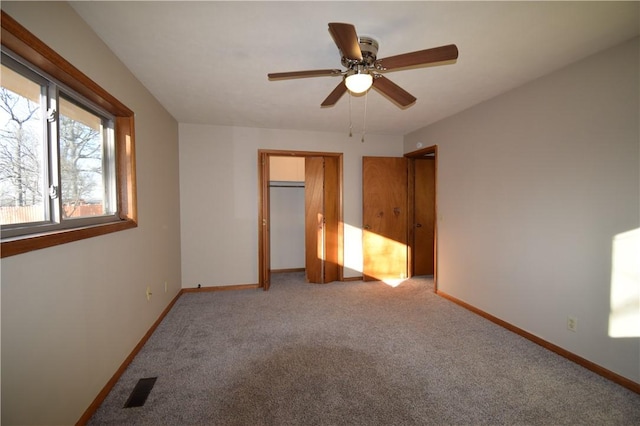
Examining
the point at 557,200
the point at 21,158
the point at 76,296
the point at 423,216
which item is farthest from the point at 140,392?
the point at 423,216

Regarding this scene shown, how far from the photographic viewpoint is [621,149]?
6.46 ft

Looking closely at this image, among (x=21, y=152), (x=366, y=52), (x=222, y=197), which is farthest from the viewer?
(x=222, y=197)

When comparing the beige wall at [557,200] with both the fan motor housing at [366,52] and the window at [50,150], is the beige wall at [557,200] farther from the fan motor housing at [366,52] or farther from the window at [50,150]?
the window at [50,150]

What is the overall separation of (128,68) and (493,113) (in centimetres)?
353

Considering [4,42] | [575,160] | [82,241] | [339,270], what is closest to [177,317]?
[82,241]

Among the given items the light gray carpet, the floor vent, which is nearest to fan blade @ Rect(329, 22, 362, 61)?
the light gray carpet

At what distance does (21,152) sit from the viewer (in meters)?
1.35

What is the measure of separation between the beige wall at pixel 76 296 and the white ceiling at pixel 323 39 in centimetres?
26

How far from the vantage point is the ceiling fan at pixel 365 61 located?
146cm

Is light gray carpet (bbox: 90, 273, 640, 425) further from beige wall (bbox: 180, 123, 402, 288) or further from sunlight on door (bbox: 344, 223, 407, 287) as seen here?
sunlight on door (bbox: 344, 223, 407, 287)

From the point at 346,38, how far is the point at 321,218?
10.6ft

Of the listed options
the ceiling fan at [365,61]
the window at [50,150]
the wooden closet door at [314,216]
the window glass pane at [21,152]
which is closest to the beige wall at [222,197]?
the wooden closet door at [314,216]

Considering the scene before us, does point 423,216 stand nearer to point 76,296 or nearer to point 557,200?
point 557,200

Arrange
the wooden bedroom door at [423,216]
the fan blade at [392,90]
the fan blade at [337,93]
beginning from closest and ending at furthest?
the fan blade at [392,90]
the fan blade at [337,93]
the wooden bedroom door at [423,216]
